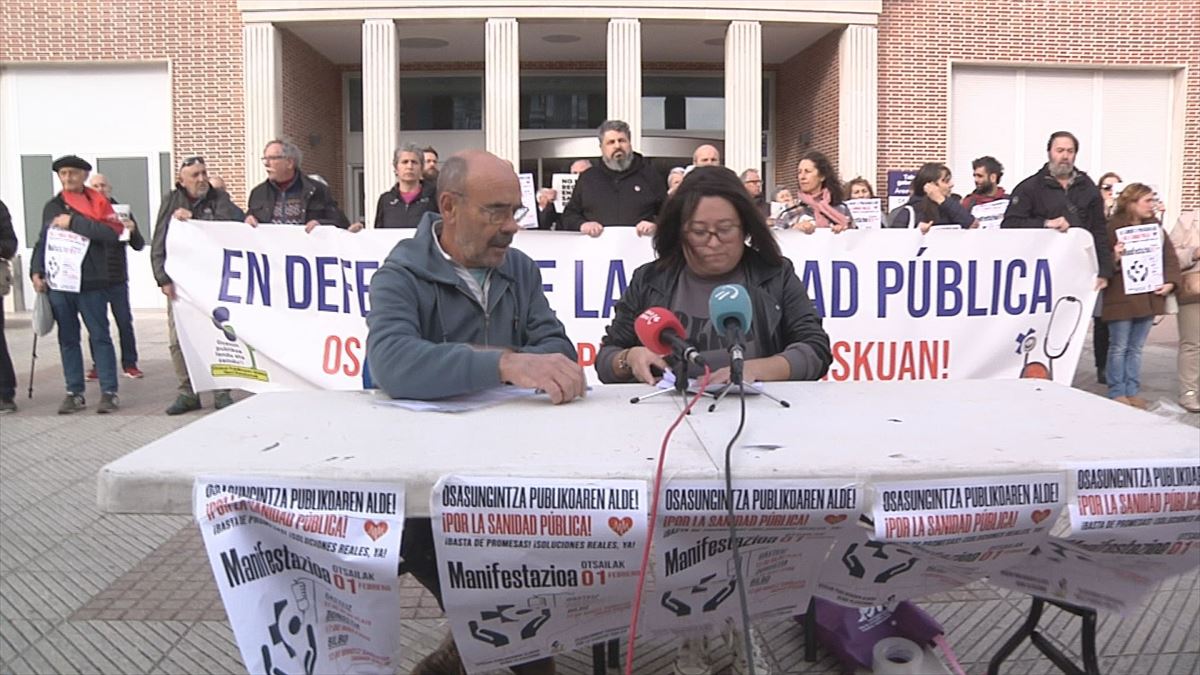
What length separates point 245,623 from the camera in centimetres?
203

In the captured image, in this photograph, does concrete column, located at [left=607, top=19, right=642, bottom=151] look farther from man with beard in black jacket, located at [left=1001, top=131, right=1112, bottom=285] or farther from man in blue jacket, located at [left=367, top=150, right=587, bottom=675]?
man in blue jacket, located at [left=367, top=150, right=587, bottom=675]

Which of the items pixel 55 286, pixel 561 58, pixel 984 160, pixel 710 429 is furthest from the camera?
pixel 561 58

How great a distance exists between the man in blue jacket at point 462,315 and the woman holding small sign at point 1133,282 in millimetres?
6136

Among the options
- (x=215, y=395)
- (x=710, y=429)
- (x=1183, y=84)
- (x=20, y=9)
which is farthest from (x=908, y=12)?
(x=710, y=429)

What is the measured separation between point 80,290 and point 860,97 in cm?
1275

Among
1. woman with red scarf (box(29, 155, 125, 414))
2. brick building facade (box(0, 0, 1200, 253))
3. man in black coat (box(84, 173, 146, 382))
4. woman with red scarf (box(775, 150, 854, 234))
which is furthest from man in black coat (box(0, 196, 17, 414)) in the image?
brick building facade (box(0, 0, 1200, 253))

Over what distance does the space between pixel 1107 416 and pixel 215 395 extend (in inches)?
287

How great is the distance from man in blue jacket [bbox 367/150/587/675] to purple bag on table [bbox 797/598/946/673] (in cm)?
105

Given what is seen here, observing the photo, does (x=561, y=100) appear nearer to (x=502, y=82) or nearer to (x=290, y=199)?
(x=502, y=82)

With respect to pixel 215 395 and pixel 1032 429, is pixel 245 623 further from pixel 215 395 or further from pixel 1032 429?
pixel 215 395

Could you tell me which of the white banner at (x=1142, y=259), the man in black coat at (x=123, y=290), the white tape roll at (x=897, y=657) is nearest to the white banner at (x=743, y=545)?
the white tape roll at (x=897, y=657)

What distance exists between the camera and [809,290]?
6.68m

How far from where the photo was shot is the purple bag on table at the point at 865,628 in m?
3.07

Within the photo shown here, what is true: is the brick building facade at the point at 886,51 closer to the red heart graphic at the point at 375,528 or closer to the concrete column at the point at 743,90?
the concrete column at the point at 743,90
